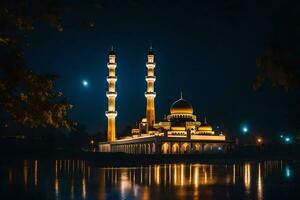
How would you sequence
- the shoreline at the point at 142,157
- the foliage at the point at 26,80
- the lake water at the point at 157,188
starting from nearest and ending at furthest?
the foliage at the point at 26,80
the lake water at the point at 157,188
the shoreline at the point at 142,157

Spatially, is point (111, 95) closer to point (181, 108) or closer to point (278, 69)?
point (181, 108)

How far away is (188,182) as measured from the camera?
106 ft

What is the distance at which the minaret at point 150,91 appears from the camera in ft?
260

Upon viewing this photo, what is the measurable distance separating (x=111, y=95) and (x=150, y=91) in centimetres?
709

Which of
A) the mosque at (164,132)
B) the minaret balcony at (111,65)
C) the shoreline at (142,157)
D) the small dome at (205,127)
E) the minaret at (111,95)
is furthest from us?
the minaret balcony at (111,65)

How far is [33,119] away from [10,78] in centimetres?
105

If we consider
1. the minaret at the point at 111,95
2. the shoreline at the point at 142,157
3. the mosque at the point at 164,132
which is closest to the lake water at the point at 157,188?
the shoreline at the point at 142,157

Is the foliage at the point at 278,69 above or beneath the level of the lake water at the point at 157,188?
above

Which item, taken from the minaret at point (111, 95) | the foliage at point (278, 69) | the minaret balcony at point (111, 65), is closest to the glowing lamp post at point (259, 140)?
the minaret at point (111, 95)

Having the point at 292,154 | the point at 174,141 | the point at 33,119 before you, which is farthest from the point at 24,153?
the point at 33,119

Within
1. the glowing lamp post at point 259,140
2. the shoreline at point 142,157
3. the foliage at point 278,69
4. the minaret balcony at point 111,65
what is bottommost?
the shoreline at point 142,157

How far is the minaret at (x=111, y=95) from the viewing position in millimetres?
82750

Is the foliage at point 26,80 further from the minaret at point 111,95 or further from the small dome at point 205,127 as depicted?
the minaret at point 111,95

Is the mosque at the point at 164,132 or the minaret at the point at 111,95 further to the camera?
the minaret at the point at 111,95
